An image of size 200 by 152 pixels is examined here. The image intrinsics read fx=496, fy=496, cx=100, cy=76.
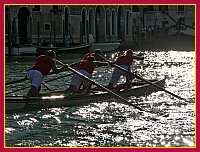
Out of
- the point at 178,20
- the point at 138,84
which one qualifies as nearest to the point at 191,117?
the point at 138,84

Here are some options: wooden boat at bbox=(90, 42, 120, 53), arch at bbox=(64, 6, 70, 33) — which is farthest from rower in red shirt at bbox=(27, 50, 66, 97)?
arch at bbox=(64, 6, 70, 33)

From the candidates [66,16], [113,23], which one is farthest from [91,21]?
[113,23]

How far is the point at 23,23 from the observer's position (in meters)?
26.9

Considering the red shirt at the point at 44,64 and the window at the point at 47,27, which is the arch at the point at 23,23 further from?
the red shirt at the point at 44,64

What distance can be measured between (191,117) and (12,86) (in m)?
5.26

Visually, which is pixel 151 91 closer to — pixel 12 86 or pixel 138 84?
pixel 138 84

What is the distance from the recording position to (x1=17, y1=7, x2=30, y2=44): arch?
26.5 m

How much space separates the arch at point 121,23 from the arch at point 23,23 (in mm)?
9163

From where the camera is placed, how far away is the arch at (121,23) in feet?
113

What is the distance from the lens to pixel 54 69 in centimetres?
827

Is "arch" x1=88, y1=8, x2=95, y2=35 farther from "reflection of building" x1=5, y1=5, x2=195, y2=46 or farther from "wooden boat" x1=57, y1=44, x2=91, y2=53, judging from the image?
"wooden boat" x1=57, y1=44, x2=91, y2=53

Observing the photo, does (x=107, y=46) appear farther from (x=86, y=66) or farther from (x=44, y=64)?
(x=44, y=64)

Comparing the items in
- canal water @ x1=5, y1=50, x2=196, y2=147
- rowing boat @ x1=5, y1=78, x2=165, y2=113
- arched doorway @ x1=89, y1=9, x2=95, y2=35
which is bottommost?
canal water @ x1=5, y1=50, x2=196, y2=147

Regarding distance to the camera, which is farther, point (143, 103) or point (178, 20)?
point (178, 20)
